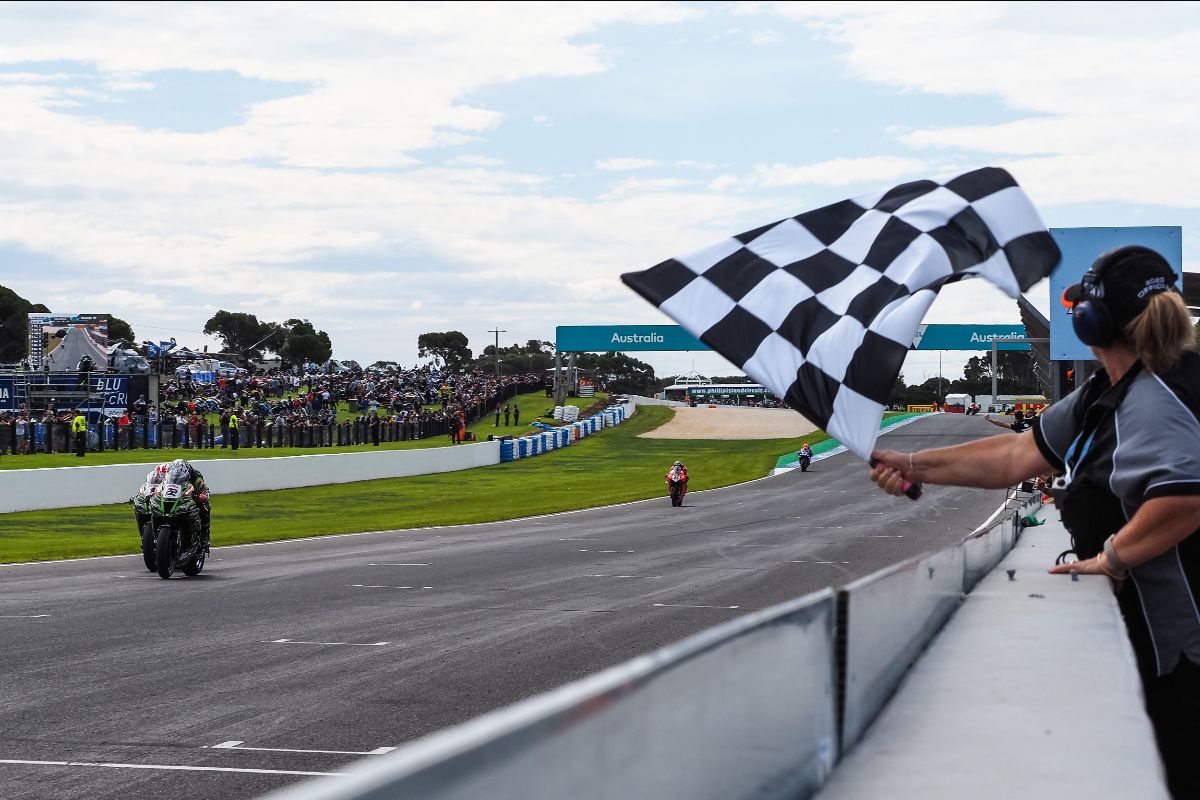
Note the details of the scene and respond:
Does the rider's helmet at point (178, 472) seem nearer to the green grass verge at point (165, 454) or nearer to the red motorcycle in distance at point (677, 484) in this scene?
the green grass verge at point (165, 454)

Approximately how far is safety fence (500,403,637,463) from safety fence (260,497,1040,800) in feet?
167

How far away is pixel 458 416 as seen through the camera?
194 feet

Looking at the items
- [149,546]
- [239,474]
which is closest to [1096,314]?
[149,546]

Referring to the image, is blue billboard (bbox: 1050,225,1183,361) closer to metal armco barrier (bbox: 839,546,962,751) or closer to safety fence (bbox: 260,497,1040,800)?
metal armco barrier (bbox: 839,546,962,751)

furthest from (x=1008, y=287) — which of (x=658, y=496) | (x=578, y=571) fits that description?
(x=658, y=496)

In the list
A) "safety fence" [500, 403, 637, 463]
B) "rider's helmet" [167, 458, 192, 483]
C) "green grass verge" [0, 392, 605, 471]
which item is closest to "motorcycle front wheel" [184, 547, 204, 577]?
"rider's helmet" [167, 458, 192, 483]

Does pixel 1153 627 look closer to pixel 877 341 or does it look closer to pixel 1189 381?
pixel 1189 381

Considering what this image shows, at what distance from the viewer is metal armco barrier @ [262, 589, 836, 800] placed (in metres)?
1.87

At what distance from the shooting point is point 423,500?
36781 millimetres

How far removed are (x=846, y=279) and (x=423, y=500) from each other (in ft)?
108

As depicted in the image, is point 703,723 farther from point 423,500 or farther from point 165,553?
point 423,500

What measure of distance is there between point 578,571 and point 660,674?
48.8 feet

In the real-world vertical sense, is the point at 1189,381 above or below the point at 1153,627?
above

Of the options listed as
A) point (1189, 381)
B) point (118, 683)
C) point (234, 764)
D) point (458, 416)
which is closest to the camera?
point (1189, 381)
